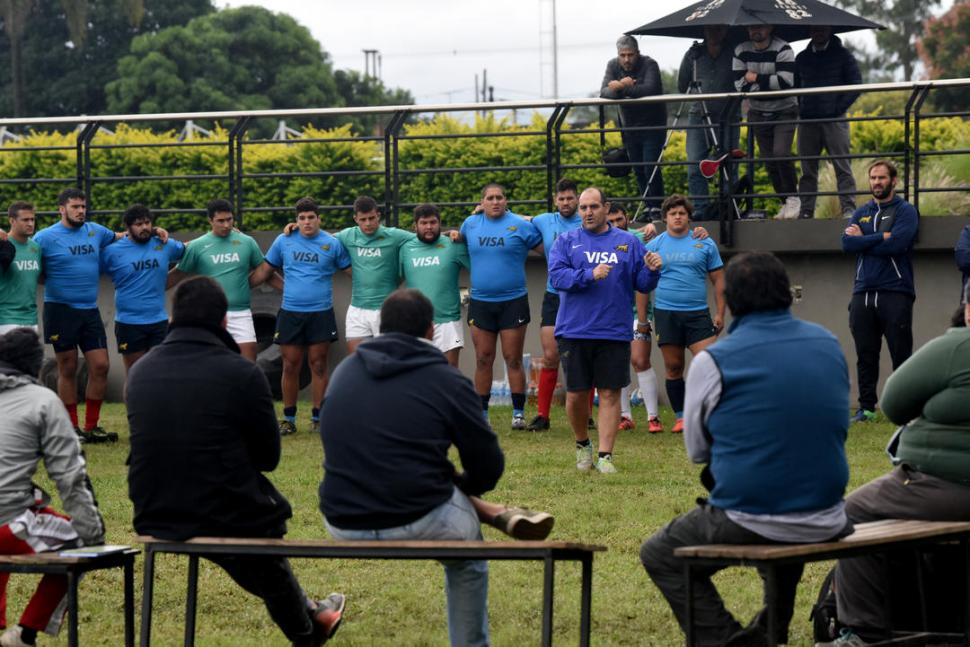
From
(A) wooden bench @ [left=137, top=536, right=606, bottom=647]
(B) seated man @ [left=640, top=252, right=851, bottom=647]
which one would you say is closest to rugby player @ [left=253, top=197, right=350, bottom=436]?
(A) wooden bench @ [left=137, top=536, right=606, bottom=647]

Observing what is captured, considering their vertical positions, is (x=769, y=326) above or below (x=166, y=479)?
above

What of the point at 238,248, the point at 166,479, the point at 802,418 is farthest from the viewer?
the point at 238,248

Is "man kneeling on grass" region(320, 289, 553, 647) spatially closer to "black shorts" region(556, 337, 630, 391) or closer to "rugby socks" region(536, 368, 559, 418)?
"black shorts" region(556, 337, 630, 391)

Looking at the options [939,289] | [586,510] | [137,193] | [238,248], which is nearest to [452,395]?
[586,510]

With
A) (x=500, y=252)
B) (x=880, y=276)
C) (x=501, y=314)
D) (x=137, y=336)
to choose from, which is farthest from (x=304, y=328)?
(x=880, y=276)

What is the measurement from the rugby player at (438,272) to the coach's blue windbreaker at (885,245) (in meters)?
3.38

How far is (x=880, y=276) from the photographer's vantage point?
42.0ft

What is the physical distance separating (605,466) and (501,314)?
284cm

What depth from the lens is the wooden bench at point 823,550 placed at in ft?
18.1

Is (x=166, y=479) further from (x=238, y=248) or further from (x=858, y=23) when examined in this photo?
(x=858, y=23)

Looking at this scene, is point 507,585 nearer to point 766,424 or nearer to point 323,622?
point 323,622

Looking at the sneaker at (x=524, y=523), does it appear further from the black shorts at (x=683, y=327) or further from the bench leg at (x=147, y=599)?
the black shorts at (x=683, y=327)

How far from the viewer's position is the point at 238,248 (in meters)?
13.5

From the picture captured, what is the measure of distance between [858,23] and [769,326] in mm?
9115
